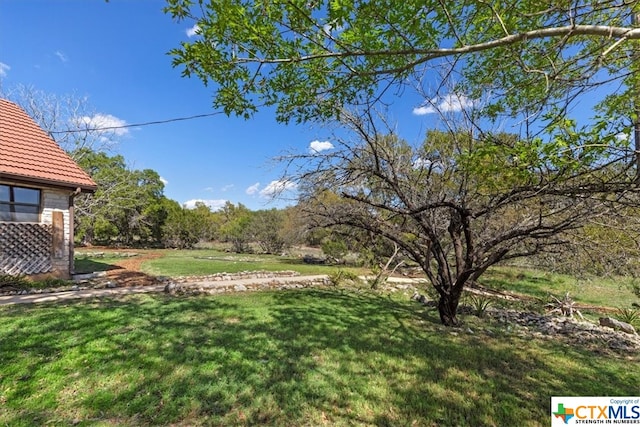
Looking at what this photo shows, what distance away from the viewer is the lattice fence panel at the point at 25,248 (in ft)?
25.3

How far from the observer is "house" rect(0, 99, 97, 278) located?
779 centimetres

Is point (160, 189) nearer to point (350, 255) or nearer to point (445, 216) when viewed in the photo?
point (350, 255)

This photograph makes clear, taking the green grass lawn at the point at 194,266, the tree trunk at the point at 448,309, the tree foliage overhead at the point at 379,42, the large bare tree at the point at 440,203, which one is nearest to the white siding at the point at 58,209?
the green grass lawn at the point at 194,266

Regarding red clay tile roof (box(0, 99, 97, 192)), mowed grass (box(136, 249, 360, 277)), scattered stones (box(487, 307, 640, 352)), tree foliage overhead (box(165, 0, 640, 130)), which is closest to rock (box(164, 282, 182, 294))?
mowed grass (box(136, 249, 360, 277))

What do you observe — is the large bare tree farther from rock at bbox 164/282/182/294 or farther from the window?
the window

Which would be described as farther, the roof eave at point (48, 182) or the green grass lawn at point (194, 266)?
the green grass lawn at point (194, 266)

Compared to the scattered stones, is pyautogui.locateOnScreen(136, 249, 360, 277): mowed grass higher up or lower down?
higher up

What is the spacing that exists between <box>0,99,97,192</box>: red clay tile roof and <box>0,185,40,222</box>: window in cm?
66

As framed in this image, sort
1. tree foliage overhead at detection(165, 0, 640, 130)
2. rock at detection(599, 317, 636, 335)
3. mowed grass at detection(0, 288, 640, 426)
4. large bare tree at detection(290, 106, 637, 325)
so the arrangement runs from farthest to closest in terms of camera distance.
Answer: rock at detection(599, 317, 636, 335)
large bare tree at detection(290, 106, 637, 325)
mowed grass at detection(0, 288, 640, 426)
tree foliage overhead at detection(165, 0, 640, 130)

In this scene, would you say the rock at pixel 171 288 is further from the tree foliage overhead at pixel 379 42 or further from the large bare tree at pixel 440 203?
the tree foliage overhead at pixel 379 42

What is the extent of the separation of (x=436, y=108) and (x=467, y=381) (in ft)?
14.0

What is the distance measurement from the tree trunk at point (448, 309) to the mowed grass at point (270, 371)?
30 cm

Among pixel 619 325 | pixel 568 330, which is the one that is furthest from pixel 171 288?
pixel 619 325

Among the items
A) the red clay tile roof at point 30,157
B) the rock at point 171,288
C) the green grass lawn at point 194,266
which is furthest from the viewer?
the green grass lawn at point 194,266
